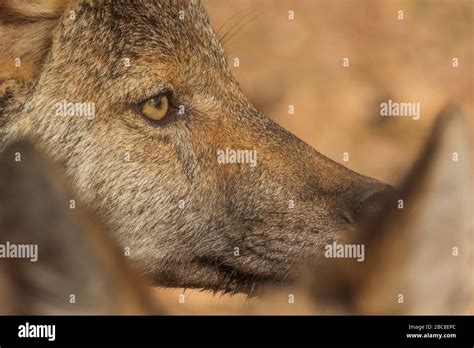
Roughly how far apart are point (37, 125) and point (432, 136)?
2.17m

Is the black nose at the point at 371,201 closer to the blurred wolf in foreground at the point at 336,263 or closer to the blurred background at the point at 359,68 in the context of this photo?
the blurred wolf in foreground at the point at 336,263

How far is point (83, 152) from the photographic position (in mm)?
3752

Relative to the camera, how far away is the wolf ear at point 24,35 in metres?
3.69

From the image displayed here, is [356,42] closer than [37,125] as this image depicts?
No

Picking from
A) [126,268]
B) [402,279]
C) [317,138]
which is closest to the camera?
[126,268]

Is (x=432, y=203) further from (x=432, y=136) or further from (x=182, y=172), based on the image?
(x=182, y=172)

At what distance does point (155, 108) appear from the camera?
375 centimetres

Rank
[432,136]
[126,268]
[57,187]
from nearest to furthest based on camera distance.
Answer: [57,187]
[126,268]
[432,136]

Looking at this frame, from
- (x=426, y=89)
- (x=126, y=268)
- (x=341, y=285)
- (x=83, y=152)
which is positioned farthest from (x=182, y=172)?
(x=426, y=89)

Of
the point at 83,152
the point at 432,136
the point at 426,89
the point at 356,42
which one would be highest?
the point at 356,42
